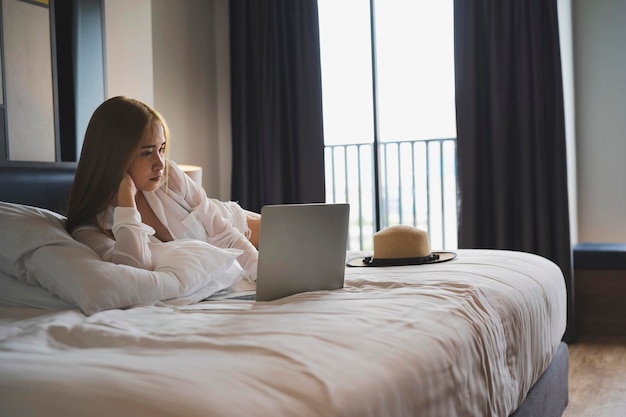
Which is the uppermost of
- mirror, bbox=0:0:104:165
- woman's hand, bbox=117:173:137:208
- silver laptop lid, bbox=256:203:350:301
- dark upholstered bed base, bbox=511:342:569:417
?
mirror, bbox=0:0:104:165

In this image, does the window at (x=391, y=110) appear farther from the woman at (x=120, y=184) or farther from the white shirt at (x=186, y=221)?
the woman at (x=120, y=184)

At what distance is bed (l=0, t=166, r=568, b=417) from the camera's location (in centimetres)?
98

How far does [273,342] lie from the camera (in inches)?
48.0

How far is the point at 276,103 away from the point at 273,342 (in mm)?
3728

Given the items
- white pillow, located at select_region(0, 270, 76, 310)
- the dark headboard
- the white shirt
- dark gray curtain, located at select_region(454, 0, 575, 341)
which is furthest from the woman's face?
dark gray curtain, located at select_region(454, 0, 575, 341)

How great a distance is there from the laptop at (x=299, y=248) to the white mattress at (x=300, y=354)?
0.07m

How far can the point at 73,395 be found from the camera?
0.97m

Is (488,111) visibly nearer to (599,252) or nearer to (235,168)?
(599,252)

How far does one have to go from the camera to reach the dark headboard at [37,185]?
2.46 meters

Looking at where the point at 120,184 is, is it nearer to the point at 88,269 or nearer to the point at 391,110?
the point at 88,269

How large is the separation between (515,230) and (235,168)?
202cm

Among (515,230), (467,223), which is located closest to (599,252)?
(515,230)

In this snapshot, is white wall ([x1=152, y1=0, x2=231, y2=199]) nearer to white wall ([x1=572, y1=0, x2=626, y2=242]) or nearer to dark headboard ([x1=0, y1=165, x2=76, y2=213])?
dark headboard ([x1=0, y1=165, x2=76, y2=213])

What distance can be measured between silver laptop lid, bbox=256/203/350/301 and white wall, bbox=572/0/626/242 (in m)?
3.03
